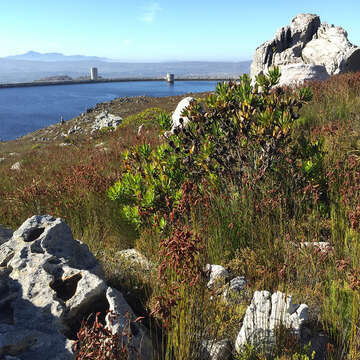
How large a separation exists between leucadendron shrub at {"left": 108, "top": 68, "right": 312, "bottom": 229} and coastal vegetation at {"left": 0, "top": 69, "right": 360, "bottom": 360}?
0.02m

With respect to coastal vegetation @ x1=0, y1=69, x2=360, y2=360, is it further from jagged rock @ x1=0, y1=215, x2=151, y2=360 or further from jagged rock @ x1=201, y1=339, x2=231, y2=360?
jagged rock @ x1=0, y1=215, x2=151, y2=360

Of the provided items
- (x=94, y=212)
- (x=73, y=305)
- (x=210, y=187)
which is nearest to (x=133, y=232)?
(x=94, y=212)

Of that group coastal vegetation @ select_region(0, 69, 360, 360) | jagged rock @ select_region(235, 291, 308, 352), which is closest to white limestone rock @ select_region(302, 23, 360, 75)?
coastal vegetation @ select_region(0, 69, 360, 360)

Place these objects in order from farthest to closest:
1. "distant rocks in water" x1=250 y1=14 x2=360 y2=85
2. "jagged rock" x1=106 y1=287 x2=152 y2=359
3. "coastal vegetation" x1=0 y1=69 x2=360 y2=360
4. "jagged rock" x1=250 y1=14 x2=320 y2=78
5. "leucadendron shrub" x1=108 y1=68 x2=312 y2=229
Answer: "jagged rock" x1=250 y1=14 x2=320 y2=78
"distant rocks in water" x1=250 y1=14 x2=360 y2=85
"leucadendron shrub" x1=108 y1=68 x2=312 y2=229
"coastal vegetation" x1=0 y1=69 x2=360 y2=360
"jagged rock" x1=106 y1=287 x2=152 y2=359

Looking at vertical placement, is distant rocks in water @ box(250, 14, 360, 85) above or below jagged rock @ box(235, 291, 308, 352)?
above

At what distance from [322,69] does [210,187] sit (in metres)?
14.9

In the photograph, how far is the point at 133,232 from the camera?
490cm

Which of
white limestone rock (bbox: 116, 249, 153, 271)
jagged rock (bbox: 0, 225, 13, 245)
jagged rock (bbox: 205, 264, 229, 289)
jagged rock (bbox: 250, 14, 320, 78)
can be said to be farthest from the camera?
jagged rock (bbox: 250, 14, 320, 78)

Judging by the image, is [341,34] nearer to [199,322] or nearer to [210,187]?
[210,187]

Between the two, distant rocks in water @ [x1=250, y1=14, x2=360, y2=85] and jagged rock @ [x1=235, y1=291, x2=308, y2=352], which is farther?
distant rocks in water @ [x1=250, y1=14, x2=360, y2=85]

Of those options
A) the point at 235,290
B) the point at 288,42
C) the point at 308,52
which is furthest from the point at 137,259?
the point at 288,42

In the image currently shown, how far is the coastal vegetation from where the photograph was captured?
244 centimetres

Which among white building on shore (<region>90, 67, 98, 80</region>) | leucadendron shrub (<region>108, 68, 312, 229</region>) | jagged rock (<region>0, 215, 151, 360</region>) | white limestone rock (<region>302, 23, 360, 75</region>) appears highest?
white building on shore (<region>90, 67, 98, 80</region>)

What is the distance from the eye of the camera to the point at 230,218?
400 cm
